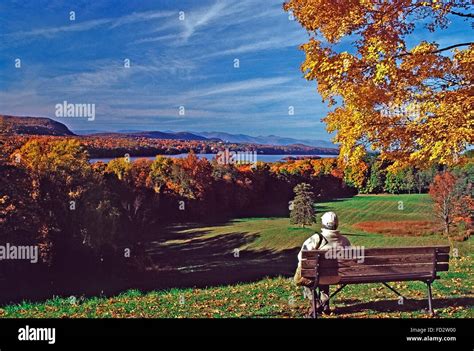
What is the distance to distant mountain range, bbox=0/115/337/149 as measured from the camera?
7.65 m

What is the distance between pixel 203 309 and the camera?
23.6ft

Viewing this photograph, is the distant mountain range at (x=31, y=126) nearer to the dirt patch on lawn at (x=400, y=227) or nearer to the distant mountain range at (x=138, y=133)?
the distant mountain range at (x=138, y=133)

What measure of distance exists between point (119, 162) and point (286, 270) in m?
3.24

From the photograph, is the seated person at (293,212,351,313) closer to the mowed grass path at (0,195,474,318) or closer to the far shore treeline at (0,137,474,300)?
the mowed grass path at (0,195,474,318)

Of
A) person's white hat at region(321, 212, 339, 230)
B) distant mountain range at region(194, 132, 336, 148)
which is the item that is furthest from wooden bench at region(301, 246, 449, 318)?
distant mountain range at region(194, 132, 336, 148)

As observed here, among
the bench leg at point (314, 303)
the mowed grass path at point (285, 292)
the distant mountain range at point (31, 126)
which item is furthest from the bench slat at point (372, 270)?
the distant mountain range at point (31, 126)

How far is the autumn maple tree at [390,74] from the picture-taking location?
711 cm

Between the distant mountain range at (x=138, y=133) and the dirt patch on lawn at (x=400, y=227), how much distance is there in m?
1.41

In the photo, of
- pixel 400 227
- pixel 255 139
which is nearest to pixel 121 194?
pixel 255 139

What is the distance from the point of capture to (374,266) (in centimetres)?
636

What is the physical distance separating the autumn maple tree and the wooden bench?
1587 millimetres
